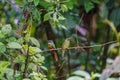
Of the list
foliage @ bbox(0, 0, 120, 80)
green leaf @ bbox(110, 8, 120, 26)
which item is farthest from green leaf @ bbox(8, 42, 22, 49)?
green leaf @ bbox(110, 8, 120, 26)

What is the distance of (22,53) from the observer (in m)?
1.01

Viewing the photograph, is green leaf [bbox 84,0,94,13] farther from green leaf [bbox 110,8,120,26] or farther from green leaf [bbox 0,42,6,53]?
green leaf [bbox 110,8,120,26]

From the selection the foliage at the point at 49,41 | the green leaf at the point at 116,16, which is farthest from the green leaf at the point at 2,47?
the green leaf at the point at 116,16

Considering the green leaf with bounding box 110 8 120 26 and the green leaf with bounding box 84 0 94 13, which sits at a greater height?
the green leaf with bounding box 84 0 94 13

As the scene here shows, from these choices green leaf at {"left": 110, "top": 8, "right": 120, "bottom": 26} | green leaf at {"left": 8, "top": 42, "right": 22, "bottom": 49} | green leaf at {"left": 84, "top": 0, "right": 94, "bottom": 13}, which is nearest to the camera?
green leaf at {"left": 8, "top": 42, "right": 22, "bottom": 49}

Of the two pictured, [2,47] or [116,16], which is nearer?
[2,47]

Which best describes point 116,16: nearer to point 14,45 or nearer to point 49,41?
point 49,41

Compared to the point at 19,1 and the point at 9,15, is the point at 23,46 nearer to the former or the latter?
the point at 19,1

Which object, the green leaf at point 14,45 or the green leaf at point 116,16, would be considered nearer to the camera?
the green leaf at point 14,45

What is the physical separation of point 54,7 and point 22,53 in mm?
168

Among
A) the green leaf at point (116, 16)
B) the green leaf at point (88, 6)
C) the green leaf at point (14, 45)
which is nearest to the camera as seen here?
the green leaf at point (14, 45)

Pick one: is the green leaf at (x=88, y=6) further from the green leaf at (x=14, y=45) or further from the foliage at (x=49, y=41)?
the green leaf at (x=14, y=45)

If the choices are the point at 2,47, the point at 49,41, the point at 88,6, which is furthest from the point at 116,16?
the point at 2,47

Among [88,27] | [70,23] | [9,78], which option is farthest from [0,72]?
[88,27]
